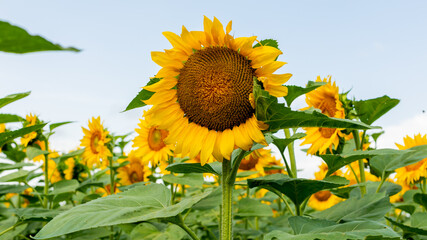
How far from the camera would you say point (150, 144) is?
8.38 ft

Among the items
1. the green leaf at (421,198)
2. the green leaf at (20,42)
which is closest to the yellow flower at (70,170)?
the green leaf at (421,198)

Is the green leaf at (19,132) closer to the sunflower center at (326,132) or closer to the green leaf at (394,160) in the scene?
the sunflower center at (326,132)

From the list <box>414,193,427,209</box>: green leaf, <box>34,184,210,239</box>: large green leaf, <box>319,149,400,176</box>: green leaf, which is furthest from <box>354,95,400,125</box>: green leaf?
<box>34,184,210,239</box>: large green leaf

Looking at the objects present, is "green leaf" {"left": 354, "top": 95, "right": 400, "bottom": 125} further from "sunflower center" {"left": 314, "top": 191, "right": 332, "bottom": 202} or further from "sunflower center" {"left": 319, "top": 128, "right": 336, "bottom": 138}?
"sunflower center" {"left": 314, "top": 191, "right": 332, "bottom": 202}

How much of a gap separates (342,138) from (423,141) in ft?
2.46

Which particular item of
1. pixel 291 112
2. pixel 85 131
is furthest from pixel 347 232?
pixel 85 131

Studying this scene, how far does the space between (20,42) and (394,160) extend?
62.9 inches

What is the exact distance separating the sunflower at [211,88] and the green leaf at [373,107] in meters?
0.65

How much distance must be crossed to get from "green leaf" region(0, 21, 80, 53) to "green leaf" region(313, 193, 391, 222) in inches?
44.9

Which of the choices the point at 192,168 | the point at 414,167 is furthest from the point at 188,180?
the point at 414,167

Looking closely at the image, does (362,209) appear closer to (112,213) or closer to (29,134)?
(112,213)

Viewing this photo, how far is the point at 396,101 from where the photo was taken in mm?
1628

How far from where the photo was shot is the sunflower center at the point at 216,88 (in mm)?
1178

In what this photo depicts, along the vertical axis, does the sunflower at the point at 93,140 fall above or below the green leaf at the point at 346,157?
above
